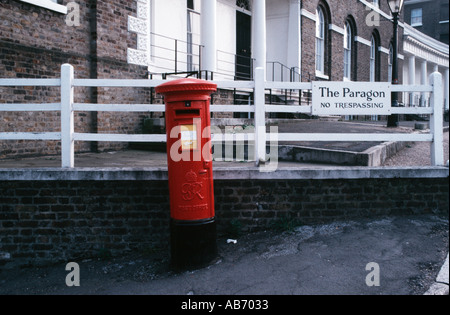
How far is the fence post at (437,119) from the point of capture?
525 centimetres

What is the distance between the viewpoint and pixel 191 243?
421cm

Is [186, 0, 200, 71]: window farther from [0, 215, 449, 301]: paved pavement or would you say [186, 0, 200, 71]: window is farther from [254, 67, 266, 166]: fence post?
[0, 215, 449, 301]: paved pavement

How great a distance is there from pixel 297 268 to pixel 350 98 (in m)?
2.36

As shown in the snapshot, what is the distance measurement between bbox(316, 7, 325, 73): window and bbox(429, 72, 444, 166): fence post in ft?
41.1

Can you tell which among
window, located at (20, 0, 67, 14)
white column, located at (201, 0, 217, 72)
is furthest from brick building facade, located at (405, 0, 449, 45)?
window, located at (20, 0, 67, 14)

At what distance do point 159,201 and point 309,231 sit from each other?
185 centimetres

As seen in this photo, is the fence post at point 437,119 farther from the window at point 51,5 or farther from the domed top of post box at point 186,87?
the window at point 51,5

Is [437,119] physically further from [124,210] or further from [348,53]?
[348,53]

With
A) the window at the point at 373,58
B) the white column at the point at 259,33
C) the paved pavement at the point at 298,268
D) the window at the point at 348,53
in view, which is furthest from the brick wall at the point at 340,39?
the paved pavement at the point at 298,268

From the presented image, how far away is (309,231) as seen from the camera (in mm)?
4914

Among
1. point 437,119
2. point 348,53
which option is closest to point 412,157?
point 437,119

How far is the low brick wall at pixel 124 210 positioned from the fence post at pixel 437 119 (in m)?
0.87

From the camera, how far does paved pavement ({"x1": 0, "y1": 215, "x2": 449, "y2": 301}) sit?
3.77 metres
